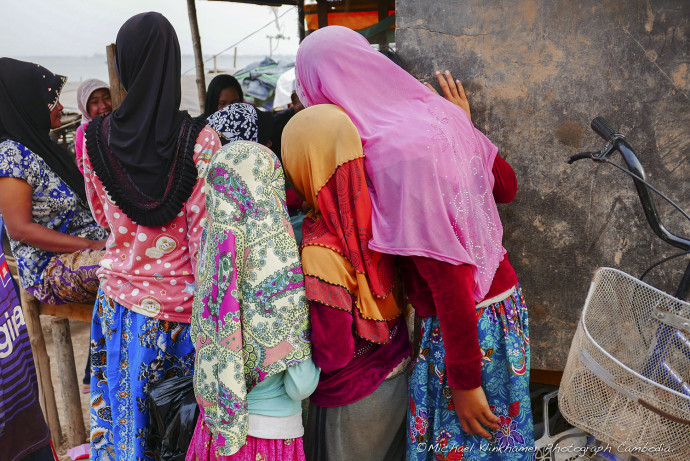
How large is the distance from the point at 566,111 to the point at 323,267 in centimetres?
126

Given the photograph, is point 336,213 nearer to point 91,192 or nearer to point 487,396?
point 487,396

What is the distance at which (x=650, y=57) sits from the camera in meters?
2.02

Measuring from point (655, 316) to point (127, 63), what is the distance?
1.98 m

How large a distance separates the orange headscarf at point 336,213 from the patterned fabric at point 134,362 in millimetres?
860

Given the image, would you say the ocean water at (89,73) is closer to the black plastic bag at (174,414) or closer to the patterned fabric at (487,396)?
the black plastic bag at (174,414)

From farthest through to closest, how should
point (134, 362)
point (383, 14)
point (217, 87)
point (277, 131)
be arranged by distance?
1. point (383, 14)
2. point (217, 87)
3. point (277, 131)
4. point (134, 362)

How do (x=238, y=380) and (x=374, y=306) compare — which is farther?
(x=374, y=306)

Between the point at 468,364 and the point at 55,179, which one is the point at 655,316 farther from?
the point at 55,179

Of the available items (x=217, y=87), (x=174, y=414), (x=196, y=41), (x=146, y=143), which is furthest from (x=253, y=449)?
(x=196, y=41)

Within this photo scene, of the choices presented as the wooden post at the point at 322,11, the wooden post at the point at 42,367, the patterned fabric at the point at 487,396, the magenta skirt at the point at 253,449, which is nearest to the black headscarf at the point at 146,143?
the magenta skirt at the point at 253,449

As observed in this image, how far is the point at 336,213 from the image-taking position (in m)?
1.61

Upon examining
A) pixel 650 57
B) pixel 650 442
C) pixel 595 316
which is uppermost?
pixel 650 57

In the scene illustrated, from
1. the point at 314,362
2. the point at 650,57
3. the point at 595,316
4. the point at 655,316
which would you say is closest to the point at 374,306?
the point at 314,362

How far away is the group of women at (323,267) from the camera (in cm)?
156
